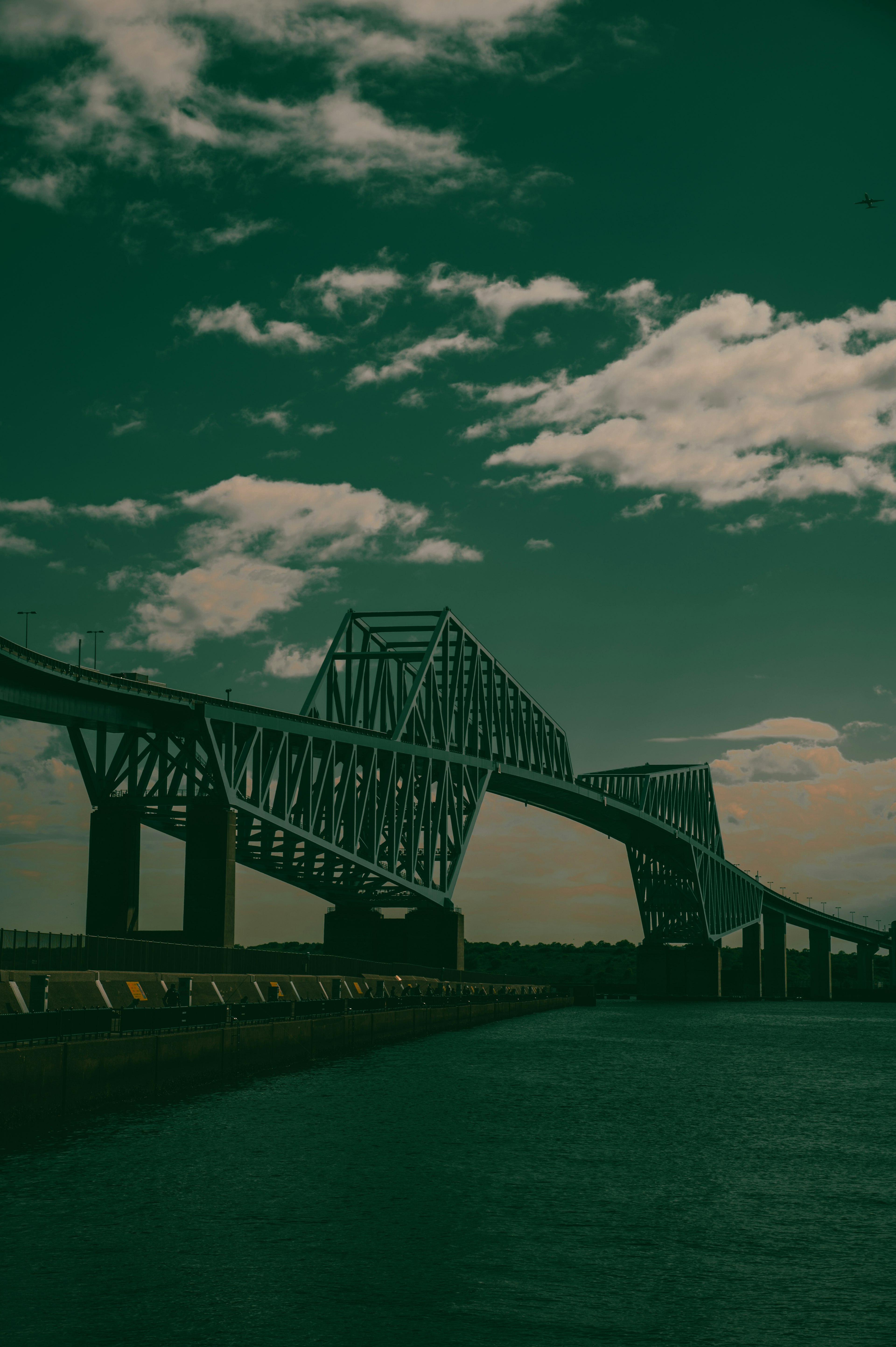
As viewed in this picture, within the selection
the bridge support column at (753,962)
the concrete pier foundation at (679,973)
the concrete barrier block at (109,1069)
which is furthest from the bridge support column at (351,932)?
the bridge support column at (753,962)

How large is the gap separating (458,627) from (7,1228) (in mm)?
104045

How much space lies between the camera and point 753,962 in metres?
180

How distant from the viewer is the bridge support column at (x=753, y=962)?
175 metres

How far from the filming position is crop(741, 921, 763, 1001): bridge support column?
175 meters

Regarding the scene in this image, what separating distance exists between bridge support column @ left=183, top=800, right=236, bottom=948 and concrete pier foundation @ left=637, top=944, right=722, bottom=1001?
105634 mm

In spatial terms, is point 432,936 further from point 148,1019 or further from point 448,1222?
point 448,1222

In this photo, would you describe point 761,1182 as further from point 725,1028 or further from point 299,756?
point 725,1028

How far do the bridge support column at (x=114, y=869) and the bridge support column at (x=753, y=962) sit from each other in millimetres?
120525

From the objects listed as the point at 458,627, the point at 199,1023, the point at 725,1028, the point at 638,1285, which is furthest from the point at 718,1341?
the point at 458,627

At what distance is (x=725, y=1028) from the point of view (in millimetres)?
90750

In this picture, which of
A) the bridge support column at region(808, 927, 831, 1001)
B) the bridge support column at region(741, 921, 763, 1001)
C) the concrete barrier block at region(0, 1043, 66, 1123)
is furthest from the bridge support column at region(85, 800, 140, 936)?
the bridge support column at region(808, 927, 831, 1001)

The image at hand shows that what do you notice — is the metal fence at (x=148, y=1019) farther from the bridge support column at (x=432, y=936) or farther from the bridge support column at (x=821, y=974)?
the bridge support column at (x=821, y=974)

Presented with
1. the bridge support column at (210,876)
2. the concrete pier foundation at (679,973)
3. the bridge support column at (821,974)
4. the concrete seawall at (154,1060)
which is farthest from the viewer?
the bridge support column at (821,974)

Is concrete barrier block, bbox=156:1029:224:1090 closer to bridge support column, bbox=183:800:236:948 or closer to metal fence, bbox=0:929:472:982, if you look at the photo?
metal fence, bbox=0:929:472:982
